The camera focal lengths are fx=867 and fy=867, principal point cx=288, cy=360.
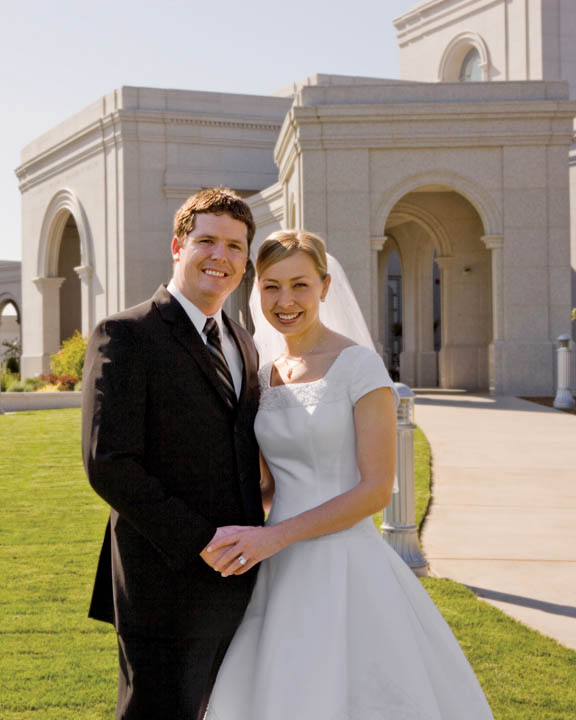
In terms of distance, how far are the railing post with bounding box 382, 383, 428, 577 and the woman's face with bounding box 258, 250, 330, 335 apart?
266 cm

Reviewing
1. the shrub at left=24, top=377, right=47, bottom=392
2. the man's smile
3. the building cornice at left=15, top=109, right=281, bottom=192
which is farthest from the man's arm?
the building cornice at left=15, top=109, right=281, bottom=192

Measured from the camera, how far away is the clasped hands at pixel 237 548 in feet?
7.75

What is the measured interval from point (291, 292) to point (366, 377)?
1.26 feet

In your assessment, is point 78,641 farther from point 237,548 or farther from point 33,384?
point 33,384

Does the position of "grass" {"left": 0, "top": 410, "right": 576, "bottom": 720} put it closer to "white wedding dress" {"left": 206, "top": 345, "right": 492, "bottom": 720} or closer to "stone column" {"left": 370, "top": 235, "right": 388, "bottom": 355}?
"white wedding dress" {"left": 206, "top": 345, "right": 492, "bottom": 720}

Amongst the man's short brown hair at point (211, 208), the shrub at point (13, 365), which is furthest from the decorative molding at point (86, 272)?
the man's short brown hair at point (211, 208)

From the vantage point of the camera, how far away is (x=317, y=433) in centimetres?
264

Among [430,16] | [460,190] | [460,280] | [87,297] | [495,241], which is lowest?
[460,280]

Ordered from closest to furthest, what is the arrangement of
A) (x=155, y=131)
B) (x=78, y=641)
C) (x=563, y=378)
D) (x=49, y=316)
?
(x=78, y=641) → (x=563, y=378) → (x=155, y=131) → (x=49, y=316)

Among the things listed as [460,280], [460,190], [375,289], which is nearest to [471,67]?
[460,280]

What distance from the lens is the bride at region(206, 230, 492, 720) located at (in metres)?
2.48

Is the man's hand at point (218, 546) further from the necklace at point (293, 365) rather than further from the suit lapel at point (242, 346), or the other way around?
the necklace at point (293, 365)

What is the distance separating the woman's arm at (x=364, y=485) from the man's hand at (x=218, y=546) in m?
0.12

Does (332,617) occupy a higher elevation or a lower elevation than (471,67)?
lower
